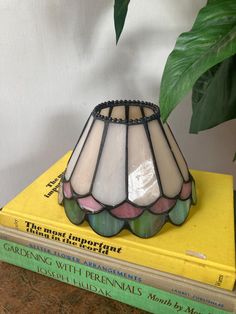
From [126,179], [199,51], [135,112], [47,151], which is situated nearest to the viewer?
[199,51]

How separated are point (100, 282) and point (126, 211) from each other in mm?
121

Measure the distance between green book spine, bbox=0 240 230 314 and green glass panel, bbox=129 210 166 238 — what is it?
0.23 feet

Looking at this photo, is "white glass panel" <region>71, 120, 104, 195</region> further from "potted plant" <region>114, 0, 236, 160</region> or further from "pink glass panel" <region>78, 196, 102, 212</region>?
"potted plant" <region>114, 0, 236, 160</region>

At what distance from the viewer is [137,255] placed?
0.42m

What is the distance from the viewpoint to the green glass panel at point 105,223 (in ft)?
1.38

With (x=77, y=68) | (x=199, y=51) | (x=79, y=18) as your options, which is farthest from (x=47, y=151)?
(x=199, y=51)

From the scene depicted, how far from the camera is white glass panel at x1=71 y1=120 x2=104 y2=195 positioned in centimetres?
43

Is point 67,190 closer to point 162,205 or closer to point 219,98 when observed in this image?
point 162,205

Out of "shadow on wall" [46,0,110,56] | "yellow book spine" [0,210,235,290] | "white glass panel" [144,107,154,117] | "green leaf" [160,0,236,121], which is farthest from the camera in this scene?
"shadow on wall" [46,0,110,56]

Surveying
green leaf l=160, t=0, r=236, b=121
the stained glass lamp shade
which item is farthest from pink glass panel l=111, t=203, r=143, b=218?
green leaf l=160, t=0, r=236, b=121

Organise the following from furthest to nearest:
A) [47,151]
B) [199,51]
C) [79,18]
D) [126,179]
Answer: [47,151] < [79,18] < [126,179] < [199,51]

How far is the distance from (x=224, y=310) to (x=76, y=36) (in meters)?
0.59

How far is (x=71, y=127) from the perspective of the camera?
78cm

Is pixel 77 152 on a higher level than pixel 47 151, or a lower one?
higher
